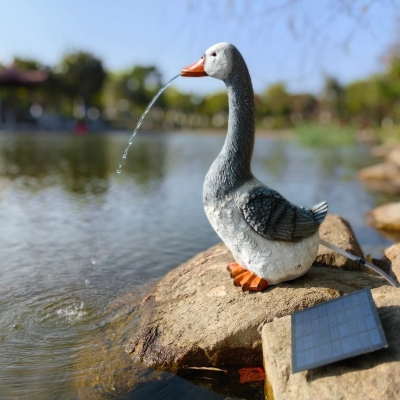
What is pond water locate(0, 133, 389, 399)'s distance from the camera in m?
2.74

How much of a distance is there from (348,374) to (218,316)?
3.23 ft

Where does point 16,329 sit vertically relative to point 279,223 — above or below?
below

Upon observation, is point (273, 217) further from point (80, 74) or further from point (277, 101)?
point (277, 101)

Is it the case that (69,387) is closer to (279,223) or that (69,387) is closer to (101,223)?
(279,223)

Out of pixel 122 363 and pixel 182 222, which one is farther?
pixel 182 222

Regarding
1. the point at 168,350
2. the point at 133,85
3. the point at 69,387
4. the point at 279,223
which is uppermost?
the point at 133,85

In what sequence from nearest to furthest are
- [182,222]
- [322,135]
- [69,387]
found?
[69,387] → [182,222] → [322,135]

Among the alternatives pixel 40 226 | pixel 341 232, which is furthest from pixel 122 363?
pixel 40 226

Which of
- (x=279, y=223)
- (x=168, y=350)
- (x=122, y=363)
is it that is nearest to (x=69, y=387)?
(x=122, y=363)

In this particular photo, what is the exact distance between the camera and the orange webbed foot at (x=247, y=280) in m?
2.95

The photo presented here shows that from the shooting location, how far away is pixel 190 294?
125 inches

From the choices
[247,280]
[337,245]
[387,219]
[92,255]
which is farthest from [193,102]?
[247,280]

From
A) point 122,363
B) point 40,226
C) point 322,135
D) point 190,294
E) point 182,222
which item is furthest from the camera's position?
point 322,135

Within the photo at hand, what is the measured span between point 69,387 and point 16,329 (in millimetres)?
852
